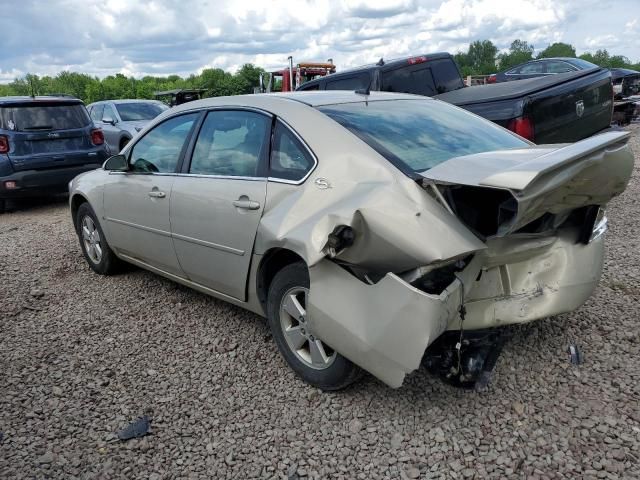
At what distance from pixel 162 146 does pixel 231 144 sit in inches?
36.9

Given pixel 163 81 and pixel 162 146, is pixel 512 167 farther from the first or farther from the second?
pixel 163 81

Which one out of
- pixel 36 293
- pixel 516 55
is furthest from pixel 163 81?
pixel 36 293

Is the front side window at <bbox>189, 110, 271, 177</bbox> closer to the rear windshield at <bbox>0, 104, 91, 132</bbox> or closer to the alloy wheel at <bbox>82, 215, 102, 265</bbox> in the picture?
the alloy wheel at <bbox>82, 215, 102, 265</bbox>

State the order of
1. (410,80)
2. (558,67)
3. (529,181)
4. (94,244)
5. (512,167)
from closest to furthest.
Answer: (529,181) < (512,167) < (94,244) < (410,80) < (558,67)

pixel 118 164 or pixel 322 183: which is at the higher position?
pixel 322 183

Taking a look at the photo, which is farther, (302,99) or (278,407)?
(302,99)

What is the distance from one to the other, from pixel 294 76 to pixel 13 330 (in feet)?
43.2

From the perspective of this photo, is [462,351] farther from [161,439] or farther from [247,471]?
[161,439]

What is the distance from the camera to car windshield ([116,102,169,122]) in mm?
12586

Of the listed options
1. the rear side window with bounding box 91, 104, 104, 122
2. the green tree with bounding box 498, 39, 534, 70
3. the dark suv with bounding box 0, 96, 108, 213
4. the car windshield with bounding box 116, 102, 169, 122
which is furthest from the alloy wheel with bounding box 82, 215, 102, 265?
the green tree with bounding box 498, 39, 534, 70

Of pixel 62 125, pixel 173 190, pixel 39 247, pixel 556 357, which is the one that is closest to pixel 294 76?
pixel 62 125

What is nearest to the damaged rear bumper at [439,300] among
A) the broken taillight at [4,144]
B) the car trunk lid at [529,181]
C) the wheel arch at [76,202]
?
the car trunk lid at [529,181]

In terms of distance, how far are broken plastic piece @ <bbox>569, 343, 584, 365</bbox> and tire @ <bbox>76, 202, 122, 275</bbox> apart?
3894 millimetres

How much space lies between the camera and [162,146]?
172 inches
